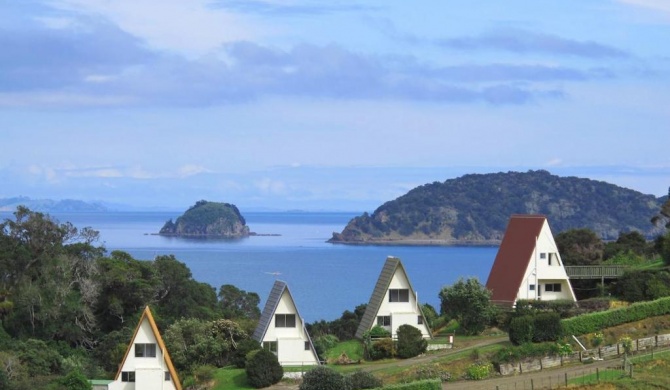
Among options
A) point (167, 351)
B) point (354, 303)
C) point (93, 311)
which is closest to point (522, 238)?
point (167, 351)

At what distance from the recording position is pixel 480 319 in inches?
2473

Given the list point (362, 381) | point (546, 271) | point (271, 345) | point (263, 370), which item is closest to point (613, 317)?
point (546, 271)

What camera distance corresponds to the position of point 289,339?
58.3m

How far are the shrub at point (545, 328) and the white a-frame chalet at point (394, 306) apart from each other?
23.5ft

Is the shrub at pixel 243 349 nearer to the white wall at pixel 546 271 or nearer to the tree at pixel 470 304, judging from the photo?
the tree at pixel 470 304

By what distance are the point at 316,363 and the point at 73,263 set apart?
26383 millimetres

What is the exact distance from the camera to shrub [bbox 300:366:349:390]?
49.7m

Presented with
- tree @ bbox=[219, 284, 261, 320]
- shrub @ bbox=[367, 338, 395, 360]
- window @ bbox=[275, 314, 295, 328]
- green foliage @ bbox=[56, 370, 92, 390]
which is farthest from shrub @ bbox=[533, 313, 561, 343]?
tree @ bbox=[219, 284, 261, 320]

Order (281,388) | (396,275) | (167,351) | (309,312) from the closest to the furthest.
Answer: (281,388)
(167,351)
(396,275)
(309,312)

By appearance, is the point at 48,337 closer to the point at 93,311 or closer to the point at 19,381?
the point at 93,311

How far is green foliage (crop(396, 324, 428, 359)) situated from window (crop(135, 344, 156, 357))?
11.8 meters

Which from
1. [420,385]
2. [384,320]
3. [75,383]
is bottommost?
[75,383]

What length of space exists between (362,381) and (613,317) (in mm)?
15276

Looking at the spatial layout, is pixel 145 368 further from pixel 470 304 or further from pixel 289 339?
pixel 470 304
